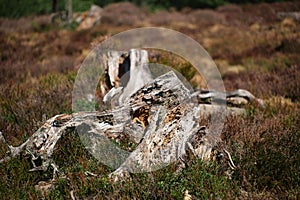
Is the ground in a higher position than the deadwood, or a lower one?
lower

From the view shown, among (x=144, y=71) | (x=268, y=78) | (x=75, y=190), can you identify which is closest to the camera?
(x=75, y=190)

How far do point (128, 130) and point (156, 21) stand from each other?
52.9 feet

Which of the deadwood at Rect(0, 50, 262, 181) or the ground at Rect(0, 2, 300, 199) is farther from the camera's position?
the deadwood at Rect(0, 50, 262, 181)

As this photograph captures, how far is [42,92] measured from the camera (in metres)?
5.25

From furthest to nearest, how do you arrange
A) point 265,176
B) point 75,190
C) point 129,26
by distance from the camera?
point 129,26 < point 265,176 < point 75,190

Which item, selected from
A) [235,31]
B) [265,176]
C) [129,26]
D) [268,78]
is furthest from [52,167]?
[129,26]

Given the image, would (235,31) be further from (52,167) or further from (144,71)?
(52,167)

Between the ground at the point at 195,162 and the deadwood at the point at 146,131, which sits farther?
the deadwood at the point at 146,131

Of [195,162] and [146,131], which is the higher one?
[146,131]

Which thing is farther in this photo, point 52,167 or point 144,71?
point 144,71

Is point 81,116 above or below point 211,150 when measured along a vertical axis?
above

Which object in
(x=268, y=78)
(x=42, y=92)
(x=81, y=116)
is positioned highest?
(x=81, y=116)

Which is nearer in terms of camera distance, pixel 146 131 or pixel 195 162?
pixel 195 162

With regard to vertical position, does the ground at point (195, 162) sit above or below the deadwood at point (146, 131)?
below
